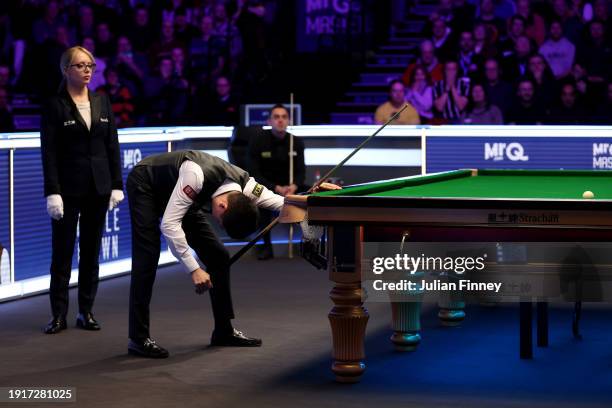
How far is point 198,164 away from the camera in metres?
6.99

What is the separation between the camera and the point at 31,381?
22.5ft

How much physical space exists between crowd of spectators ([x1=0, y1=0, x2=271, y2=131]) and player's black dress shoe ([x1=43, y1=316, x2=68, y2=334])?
6.46m

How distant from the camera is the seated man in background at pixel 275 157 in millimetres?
11711

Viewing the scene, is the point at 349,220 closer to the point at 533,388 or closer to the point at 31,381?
the point at 533,388

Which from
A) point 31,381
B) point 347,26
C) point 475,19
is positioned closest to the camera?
point 31,381

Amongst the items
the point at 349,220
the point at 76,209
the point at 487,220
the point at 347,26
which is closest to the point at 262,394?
the point at 349,220

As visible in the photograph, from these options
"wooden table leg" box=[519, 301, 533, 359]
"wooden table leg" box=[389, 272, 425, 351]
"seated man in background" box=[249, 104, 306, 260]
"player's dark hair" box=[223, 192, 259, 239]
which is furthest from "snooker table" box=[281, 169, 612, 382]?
"seated man in background" box=[249, 104, 306, 260]

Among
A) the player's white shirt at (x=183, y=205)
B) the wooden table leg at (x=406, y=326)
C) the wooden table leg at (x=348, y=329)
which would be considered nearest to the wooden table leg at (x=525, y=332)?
the wooden table leg at (x=406, y=326)

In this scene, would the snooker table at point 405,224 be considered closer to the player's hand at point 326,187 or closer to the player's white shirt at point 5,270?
the player's hand at point 326,187

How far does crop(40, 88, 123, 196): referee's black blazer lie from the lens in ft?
26.7

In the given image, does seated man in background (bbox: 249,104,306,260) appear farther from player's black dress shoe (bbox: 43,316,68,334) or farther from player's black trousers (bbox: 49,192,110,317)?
player's black dress shoe (bbox: 43,316,68,334)

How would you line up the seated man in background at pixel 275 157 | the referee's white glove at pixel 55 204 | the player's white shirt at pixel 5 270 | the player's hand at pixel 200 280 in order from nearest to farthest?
the player's hand at pixel 200 280, the referee's white glove at pixel 55 204, the player's white shirt at pixel 5 270, the seated man in background at pixel 275 157

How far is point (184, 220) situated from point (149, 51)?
954cm

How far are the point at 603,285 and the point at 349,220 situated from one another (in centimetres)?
128
